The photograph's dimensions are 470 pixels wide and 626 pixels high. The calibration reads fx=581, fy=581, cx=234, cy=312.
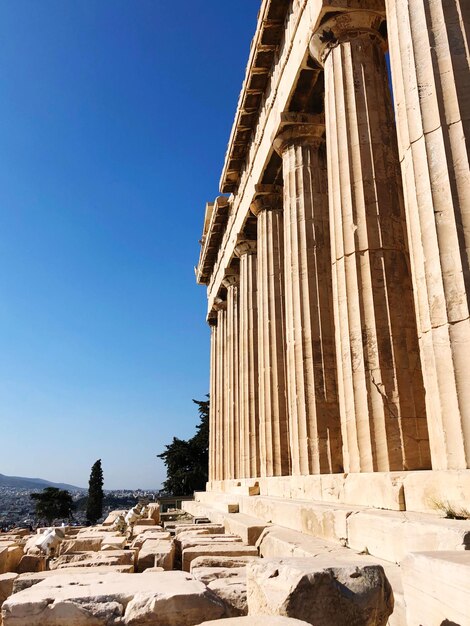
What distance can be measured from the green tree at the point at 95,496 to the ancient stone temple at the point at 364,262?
179 feet

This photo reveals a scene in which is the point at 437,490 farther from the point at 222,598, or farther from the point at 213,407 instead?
the point at 213,407

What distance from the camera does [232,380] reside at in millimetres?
25266

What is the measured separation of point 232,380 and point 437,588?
2196 cm

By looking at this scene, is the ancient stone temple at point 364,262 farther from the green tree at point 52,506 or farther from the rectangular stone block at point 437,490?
the green tree at point 52,506

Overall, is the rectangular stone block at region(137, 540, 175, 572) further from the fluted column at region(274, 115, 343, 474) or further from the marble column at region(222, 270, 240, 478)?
the marble column at region(222, 270, 240, 478)

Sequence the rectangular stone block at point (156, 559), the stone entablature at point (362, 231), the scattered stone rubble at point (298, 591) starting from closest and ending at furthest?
the scattered stone rubble at point (298, 591)
the stone entablature at point (362, 231)
the rectangular stone block at point (156, 559)

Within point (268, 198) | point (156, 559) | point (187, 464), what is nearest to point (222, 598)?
point (156, 559)

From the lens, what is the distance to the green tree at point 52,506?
265 ft

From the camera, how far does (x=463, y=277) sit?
21.4 ft

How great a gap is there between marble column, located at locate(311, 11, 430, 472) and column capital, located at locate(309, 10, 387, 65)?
0.8 inches

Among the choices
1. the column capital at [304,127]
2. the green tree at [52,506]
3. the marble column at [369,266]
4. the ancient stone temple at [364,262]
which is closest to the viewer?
the ancient stone temple at [364,262]

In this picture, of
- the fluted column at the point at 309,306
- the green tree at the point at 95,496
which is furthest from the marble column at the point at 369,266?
the green tree at the point at 95,496

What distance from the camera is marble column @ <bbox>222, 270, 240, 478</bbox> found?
2472 centimetres

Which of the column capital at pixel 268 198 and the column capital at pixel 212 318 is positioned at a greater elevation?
the column capital at pixel 212 318
